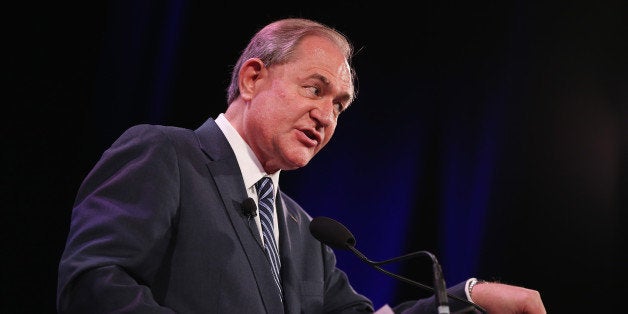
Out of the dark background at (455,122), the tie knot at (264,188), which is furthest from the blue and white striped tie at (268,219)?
the dark background at (455,122)

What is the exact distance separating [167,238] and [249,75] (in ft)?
2.44

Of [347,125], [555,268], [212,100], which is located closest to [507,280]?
[555,268]

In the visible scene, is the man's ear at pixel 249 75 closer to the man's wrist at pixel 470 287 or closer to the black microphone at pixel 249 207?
the black microphone at pixel 249 207

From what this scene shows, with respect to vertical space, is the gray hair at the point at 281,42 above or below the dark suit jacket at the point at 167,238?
above

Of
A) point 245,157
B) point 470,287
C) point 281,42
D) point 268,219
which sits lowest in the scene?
point 470,287

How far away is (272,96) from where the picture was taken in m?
2.06

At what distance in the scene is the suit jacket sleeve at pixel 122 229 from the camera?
1426 millimetres

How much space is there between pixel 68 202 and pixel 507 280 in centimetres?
237

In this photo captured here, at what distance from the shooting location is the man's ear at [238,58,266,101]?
2.15 metres

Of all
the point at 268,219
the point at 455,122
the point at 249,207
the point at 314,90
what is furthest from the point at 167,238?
the point at 455,122

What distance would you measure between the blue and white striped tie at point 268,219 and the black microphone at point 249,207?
0.38 feet

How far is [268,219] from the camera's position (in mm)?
1955

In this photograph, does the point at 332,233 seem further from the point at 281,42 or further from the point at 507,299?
the point at 281,42

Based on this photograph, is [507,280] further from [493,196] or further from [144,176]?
[144,176]
